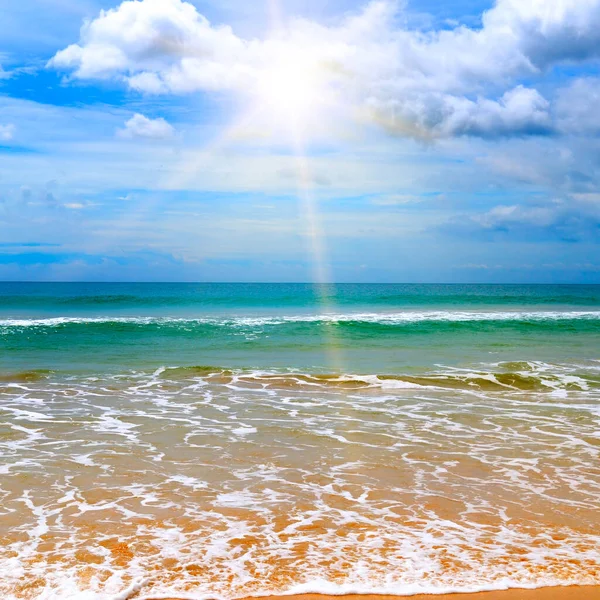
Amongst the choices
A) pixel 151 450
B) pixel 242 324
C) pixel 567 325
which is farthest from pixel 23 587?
pixel 567 325

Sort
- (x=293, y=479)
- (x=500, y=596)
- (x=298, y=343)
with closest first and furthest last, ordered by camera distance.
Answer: (x=500, y=596)
(x=293, y=479)
(x=298, y=343)

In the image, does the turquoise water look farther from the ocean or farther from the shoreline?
the shoreline

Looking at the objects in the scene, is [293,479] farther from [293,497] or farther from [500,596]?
[500,596]

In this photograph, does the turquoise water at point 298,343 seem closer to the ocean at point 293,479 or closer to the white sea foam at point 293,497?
the ocean at point 293,479

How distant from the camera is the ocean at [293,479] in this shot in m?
4.66

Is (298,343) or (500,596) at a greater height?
(298,343)

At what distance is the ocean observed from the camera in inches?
184

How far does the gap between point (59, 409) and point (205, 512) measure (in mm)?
6140

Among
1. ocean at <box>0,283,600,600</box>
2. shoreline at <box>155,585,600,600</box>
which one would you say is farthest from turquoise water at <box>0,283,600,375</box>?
shoreline at <box>155,585,600,600</box>

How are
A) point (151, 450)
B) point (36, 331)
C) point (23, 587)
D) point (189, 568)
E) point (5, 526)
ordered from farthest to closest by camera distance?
point (36, 331)
point (151, 450)
point (5, 526)
point (189, 568)
point (23, 587)

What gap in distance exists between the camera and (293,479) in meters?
7.07

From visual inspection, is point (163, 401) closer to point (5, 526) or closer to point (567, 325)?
point (5, 526)

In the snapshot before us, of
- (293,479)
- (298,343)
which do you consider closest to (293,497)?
(293,479)

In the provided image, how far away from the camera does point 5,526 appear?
5484mm
